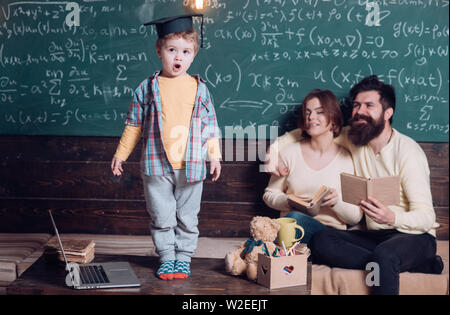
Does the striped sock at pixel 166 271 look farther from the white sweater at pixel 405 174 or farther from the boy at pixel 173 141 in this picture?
the white sweater at pixel 405 174

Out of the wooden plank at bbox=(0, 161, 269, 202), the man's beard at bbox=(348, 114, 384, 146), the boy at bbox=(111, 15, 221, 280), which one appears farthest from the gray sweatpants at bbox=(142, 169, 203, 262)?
the man's beard at bbox=(348, 114, 384, 146)

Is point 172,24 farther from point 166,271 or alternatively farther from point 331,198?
point 331,198

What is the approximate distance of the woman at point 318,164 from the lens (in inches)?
100

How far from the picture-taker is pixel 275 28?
2.71 meters

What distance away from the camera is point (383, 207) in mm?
2289

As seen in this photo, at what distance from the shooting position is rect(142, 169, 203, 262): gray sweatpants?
6.80ft

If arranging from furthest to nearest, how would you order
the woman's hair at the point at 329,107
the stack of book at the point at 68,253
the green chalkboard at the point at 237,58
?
the green chalkboard at the point at 237,58
the woman's hair at the point at 329,107
the stack of book at the point at 68,253

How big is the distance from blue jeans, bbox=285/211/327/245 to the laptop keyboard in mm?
923

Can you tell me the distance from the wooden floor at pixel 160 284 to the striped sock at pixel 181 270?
24mm

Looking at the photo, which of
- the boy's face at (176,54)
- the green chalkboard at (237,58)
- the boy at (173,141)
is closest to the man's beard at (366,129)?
the green chalkboard at (237,58)

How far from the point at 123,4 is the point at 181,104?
93cm

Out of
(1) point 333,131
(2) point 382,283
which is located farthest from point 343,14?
(2) point 382,283
